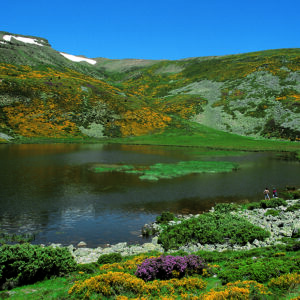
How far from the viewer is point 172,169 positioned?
68.2 meters

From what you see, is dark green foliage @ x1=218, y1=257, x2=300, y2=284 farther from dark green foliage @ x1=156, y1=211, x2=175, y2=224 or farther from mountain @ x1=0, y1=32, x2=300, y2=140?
mountain @ x1=0, y1=32, x2=300, y2=140

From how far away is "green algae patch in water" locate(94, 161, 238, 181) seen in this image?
6198cm

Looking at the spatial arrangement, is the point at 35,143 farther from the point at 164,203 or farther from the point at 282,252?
the point at 282,252

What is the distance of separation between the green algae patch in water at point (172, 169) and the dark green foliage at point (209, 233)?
29.6m

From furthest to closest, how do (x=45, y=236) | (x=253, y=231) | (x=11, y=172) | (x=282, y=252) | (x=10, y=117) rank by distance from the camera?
(x=10, y=117)
(x=11, y=172)
(x=45, y=236)
(x=253, y=231)
(x=282, y=252)

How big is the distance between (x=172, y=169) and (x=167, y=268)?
51.9 metres

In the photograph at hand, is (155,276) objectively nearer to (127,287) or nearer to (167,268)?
(167,268)

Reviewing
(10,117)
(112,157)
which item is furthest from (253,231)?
(10,117)

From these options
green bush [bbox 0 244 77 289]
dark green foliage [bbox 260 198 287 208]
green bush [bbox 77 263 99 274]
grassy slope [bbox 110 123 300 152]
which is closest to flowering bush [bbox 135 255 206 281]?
green bush [bbox 77 263 99 274]

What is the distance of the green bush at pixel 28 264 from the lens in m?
17.0

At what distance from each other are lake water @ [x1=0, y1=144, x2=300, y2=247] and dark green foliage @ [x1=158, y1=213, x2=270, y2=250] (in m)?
3.42

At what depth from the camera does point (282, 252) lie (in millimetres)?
19172

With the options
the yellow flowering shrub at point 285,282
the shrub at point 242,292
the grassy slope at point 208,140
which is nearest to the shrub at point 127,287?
the shrub at point 242,292

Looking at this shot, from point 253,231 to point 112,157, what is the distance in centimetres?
6319
